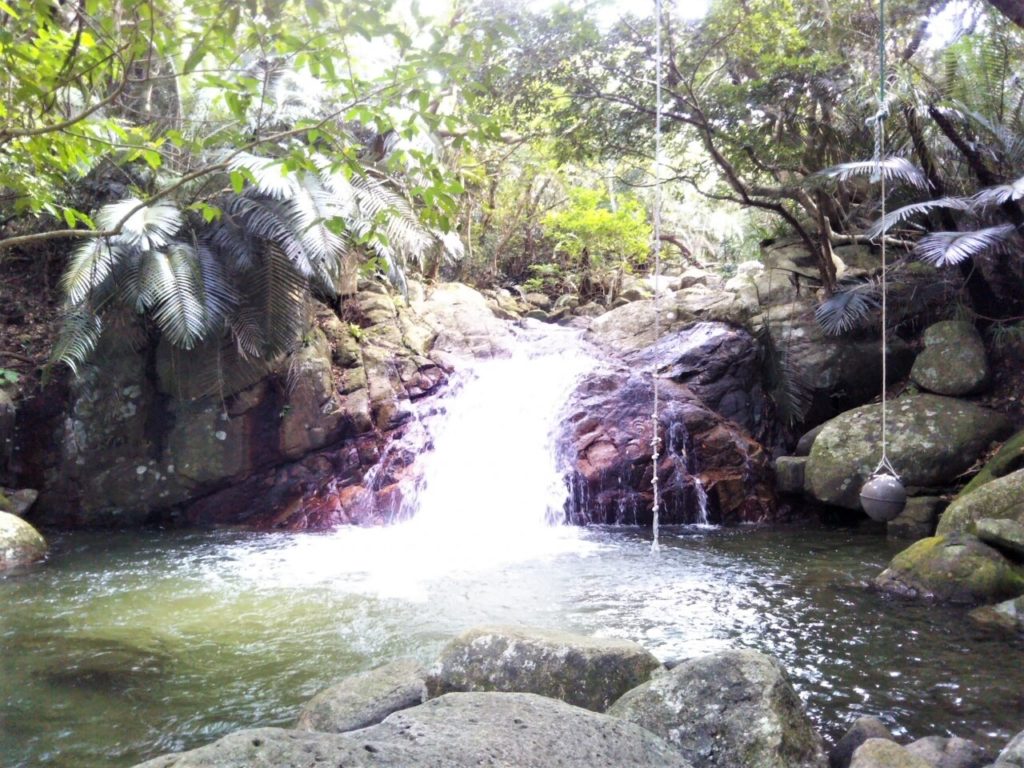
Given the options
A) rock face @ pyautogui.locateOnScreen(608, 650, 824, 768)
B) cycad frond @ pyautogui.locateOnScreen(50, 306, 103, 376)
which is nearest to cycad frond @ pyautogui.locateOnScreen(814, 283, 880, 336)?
rock face @ pyautogui.locateOnScreen(608, 650, 824, 768)

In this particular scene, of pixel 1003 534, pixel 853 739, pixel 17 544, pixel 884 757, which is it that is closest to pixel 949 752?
pixel 853 739

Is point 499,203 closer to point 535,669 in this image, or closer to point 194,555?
point 194,555

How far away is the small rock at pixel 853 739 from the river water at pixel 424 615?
42 centimetres

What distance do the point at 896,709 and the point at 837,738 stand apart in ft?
1.90

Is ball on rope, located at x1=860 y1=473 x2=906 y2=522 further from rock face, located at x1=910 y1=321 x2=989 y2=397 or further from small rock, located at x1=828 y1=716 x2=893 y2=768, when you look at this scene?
rock face, located at x1=910 y1=321 x2=989 y2=397

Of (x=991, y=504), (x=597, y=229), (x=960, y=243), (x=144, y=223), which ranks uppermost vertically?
(x=597, y=229)

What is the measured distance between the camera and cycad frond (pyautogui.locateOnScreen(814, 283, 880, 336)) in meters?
10.6

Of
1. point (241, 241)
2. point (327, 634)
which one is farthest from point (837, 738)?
point (241, 241)

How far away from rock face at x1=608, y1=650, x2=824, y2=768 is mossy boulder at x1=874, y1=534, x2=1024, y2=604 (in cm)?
345

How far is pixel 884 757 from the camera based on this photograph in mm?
3076

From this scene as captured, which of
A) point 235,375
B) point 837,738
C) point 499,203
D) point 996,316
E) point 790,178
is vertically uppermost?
point 499,203

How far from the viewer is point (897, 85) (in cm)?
966

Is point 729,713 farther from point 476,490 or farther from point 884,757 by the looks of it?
point 476,490

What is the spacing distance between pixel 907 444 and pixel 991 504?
232 centimetres
